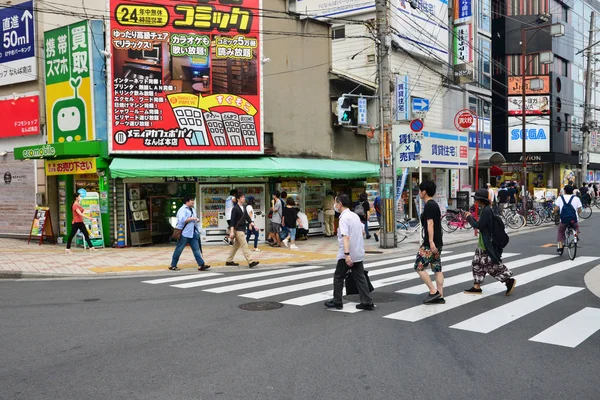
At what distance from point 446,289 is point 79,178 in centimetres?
1325

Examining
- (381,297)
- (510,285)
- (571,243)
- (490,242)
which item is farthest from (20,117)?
(571,243)

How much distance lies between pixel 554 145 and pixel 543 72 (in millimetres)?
6059

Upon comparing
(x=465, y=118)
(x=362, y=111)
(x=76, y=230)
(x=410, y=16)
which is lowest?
(x=76, y=230)

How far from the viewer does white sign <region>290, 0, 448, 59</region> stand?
24.1 metres

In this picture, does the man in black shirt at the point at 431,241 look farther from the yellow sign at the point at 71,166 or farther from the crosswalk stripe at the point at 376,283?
the yellow sign at the point at 71,166

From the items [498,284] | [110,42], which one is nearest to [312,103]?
A: [110,42]

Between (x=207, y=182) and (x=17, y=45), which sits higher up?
(x=17, y=45)

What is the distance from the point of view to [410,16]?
24.6m

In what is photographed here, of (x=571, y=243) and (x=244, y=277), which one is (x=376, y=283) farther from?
(x=571, y=243)

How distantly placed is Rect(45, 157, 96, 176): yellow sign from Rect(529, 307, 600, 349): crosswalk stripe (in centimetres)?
1363

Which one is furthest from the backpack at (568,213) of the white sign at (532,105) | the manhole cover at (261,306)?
the white sign at (532,105)

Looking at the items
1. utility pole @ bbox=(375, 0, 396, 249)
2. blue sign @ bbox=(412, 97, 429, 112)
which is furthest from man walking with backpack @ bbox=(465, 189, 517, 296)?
blue sign @ bbox=(412, 97, 429, 112)

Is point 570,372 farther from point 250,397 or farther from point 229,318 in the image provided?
point 229,318

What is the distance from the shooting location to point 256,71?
17.7 metres
